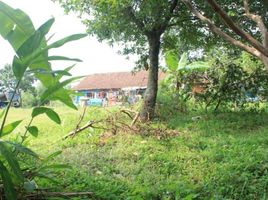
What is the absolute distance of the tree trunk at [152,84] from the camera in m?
8.42

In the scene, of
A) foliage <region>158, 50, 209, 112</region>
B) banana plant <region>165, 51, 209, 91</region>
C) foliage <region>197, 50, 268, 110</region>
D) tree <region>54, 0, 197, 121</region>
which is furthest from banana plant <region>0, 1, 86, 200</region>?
foliage <region>197, 50, 268, 110</region>

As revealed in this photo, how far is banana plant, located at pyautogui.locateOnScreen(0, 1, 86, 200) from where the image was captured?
187 cm

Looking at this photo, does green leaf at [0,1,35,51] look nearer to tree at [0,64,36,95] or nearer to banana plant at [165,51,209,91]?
tree at [0,64,36,95]

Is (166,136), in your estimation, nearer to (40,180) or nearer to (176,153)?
(176,153)

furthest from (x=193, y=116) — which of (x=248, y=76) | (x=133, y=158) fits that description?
(x=133, y=158)

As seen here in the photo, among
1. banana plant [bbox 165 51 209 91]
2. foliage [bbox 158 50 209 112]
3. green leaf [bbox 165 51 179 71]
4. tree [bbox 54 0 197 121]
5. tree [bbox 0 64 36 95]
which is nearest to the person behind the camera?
tree [bbox 0 64 36 95]

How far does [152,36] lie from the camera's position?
8531 millimetres

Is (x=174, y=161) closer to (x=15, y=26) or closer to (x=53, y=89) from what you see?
(x=53, y=89)

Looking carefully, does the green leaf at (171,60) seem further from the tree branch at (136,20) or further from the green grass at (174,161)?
the green grass at (174,161)

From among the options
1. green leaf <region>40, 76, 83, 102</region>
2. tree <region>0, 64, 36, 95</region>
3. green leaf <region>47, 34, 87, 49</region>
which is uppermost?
green leaf <region>47, 34, 87, 49</region>

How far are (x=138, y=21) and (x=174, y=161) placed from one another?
12.5ft

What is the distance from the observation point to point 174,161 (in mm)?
5191

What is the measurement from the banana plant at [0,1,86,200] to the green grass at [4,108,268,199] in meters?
0.73

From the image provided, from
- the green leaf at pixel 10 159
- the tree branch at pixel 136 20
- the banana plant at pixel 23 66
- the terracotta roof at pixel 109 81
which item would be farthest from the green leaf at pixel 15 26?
the terracotta roof at pixel 109 81
